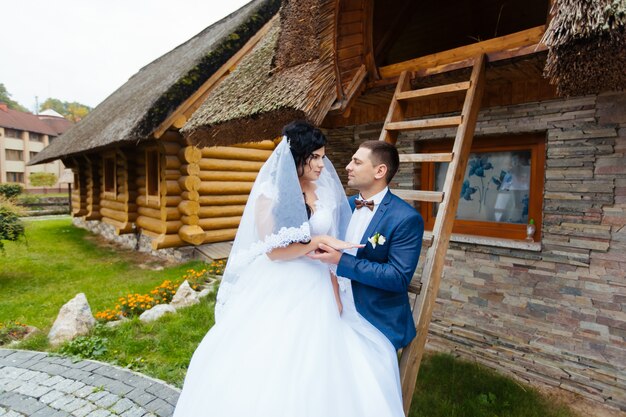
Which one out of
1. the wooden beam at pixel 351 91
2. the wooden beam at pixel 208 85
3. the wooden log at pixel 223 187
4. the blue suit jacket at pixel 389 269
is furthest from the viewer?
the wooden log at pixel 223 187

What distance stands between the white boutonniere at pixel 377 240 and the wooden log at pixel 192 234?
698 centimetres

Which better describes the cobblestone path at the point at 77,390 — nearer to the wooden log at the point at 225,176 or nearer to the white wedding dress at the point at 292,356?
the white wedding dress at the point at 292,356

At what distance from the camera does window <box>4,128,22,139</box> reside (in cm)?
3259

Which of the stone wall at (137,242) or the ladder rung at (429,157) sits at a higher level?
the ladder rung at (429,157)

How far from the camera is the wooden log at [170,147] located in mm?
8266

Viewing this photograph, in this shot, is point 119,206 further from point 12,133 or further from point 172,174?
point 12,133

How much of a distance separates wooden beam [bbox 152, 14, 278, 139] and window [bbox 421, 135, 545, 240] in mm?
5645

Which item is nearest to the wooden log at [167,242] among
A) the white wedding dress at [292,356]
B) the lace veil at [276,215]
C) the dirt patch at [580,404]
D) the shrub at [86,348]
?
the shrub at [86,348]

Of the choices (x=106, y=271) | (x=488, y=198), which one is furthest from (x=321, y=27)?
(x=106, y=271)

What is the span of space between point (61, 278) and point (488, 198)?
8.43 m

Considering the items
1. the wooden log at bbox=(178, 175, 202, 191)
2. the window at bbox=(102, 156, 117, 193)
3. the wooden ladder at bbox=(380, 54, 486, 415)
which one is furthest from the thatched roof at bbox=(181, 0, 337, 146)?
the window at bbox=(102, 156, 117, 193)

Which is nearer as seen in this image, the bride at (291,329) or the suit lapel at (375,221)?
the bride at (291,329)

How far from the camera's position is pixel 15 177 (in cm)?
3334

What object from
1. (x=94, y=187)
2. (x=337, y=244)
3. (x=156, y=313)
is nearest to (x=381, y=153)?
(x=337, y=244)
